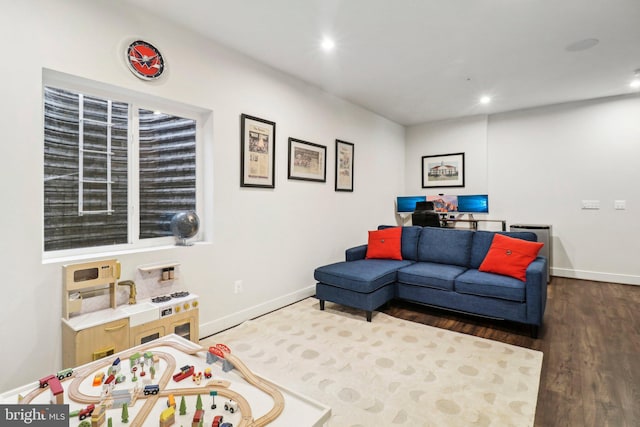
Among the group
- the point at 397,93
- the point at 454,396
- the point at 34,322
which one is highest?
the point at 397,93

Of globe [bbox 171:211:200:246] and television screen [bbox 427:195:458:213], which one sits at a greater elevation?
television screen [bbox 427:195:458:213]

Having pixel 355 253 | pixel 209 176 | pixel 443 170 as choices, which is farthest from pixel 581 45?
pixel 209 176

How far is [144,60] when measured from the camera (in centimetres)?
247

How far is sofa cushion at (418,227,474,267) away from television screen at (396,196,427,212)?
184 centimetres

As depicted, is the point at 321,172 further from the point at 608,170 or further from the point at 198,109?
the point at 608,170

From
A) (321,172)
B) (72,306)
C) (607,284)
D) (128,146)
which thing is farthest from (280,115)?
(607,284)

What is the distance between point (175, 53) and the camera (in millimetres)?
2664

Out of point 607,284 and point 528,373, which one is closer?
point 528,373

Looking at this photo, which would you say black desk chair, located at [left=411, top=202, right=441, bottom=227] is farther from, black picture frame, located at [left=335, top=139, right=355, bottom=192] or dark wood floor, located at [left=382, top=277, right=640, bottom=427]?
dark wood floor, located at [left=382, top=277, right=640, bottom=427]

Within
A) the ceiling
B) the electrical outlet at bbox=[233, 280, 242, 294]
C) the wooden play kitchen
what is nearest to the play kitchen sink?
the wooden play kitchen

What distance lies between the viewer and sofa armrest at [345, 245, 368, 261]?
399cm

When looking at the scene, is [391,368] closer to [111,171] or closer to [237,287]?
[237,287]

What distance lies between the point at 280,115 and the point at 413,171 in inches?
137

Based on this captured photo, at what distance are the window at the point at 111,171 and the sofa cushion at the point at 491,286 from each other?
8.82 ft
